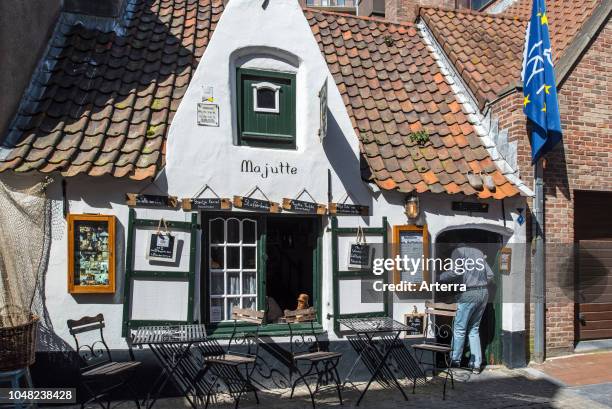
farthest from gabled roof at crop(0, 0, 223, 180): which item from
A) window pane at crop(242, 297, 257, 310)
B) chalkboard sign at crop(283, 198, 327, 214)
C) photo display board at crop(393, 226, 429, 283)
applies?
photo display board at crop(393, 226, 429, 283)

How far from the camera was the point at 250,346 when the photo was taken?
6.79m

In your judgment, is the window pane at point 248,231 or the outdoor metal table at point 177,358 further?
the window pane at point 248,231

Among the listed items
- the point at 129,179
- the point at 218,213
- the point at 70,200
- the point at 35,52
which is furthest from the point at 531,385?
the point at 35,52

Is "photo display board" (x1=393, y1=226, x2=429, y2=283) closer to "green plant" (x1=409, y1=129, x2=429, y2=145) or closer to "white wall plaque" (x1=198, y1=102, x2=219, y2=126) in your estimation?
"green plant" (x1=409, y1=129, x2=429, y2=145)

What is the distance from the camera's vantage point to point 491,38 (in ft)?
34.0

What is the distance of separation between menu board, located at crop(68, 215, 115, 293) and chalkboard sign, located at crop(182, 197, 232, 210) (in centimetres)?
94

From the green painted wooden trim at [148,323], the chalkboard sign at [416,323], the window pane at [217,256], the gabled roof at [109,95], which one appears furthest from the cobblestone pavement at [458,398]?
the gabled roof at [109,95]

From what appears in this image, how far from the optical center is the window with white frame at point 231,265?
698 centimetres

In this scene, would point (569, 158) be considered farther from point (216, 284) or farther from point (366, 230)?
point (216, 284)

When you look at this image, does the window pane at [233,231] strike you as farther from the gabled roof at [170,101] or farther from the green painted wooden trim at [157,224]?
the gabled roof at [170,101]

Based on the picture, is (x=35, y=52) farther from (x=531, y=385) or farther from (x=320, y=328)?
(x=531, y=385)

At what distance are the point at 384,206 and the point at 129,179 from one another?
3.57 m

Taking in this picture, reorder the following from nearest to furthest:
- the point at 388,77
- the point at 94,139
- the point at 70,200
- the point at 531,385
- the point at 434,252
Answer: the point at 70,200, the point at 94,139, the point at 531,385, the point at 434,252, the point at 388,77

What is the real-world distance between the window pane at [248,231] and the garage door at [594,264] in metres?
5.78
